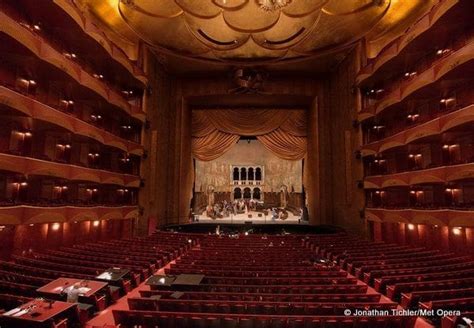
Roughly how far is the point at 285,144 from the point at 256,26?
35.4 ft

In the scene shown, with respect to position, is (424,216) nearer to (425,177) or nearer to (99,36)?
(425,177)

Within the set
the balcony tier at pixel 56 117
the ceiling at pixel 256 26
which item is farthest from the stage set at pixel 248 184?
the balcony tier at pixel 56 117

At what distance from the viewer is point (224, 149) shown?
2584cm

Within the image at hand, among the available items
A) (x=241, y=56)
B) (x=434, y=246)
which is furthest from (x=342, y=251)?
(x=241, y=56)

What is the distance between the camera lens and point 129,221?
1947 cm

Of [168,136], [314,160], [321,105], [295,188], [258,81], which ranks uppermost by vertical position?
[258,81]

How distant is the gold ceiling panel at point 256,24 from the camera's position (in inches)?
633

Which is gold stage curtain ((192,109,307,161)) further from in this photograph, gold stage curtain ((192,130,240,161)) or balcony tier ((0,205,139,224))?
balcony tier ((0,205,139,224))

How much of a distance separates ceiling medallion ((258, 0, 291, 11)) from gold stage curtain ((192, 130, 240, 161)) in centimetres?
1205

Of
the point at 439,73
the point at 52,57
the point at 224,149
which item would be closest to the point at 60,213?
the point at 52,57

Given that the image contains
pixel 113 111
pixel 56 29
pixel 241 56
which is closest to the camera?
pixel 56 29

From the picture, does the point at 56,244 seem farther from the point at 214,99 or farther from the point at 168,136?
the point at 214,99

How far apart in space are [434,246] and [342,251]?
5875 millimetres

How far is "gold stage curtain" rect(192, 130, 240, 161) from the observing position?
25859mm
